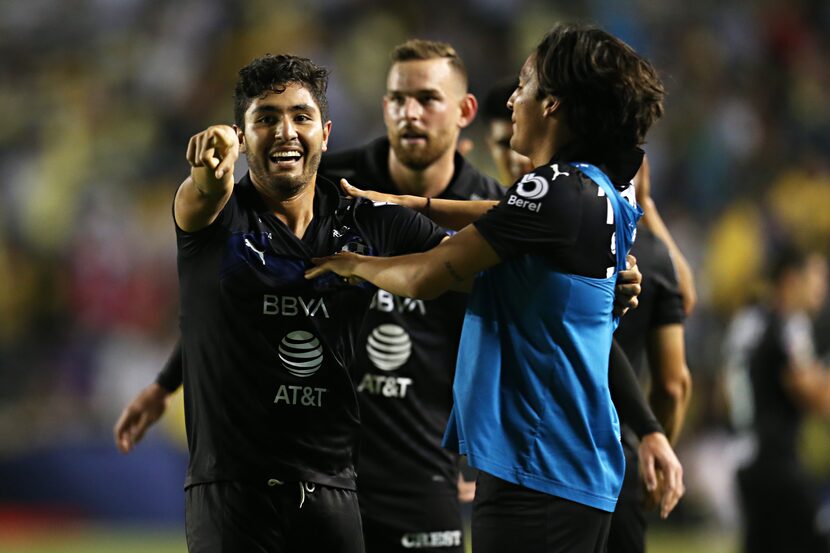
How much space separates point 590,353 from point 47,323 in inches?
374

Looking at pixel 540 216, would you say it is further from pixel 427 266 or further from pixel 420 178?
pixel 420 178

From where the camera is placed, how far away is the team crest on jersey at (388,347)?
479 cm

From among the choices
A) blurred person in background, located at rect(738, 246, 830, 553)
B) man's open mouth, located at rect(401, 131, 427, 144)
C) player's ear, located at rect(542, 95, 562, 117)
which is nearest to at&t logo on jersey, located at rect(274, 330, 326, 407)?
player's ear, located at rect(542, 95, 562, 117)

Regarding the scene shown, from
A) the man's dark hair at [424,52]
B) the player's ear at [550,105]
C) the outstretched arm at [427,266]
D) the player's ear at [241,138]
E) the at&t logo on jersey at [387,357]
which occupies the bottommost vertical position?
the at&t logo on jersey at [387,357]

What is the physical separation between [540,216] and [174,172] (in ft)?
32.7

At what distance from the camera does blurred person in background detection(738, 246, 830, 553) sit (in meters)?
7.07

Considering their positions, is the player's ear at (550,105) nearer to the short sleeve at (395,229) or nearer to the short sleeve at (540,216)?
the short sleeve at (540,216)

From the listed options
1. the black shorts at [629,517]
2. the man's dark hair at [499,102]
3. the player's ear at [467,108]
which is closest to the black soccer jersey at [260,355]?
the black shorts at [629,517]

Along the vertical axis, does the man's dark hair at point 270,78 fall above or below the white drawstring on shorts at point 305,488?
above

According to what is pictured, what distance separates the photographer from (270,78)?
3.58 meters

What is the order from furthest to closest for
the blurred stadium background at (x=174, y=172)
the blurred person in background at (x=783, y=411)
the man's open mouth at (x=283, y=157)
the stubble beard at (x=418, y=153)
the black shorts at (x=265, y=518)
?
the blurred stadium background at (x=174, y=172), the blurred person in background at (x=783, y=411), the stubble beard at (x=418, y=153), the man's open mouth at (x=283, y=157), the black shorts at (x=265, y=518)

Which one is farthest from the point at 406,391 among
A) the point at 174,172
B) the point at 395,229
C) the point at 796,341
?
the point at 174,172

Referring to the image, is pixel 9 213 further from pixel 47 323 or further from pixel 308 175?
pixel 308 175

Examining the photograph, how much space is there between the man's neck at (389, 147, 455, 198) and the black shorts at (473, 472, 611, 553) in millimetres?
2103
